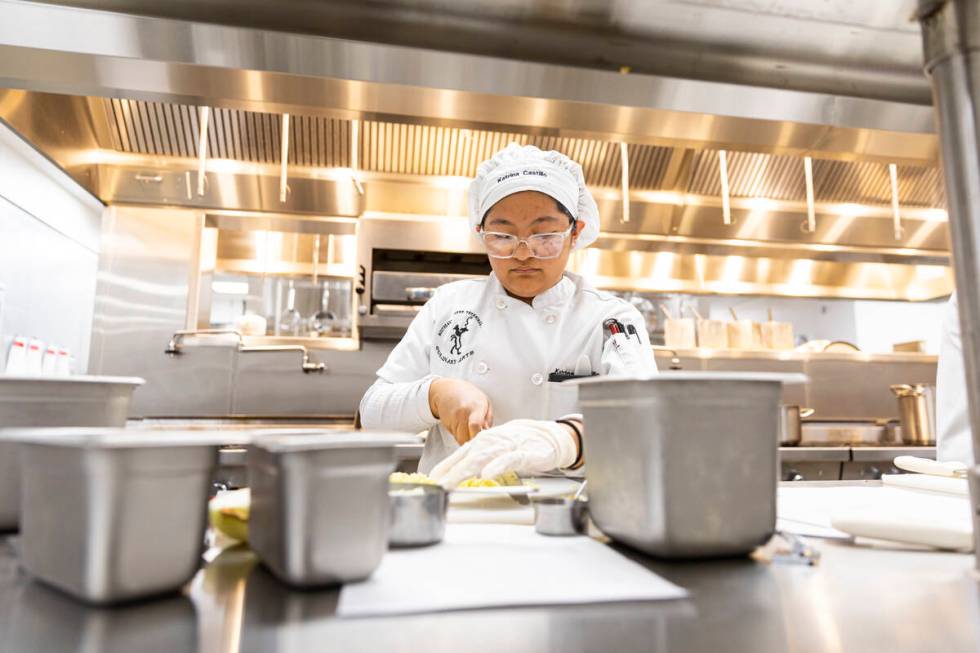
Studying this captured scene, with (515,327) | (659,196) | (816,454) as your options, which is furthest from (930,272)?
(515,327)

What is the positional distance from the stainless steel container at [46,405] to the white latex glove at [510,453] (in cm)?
40

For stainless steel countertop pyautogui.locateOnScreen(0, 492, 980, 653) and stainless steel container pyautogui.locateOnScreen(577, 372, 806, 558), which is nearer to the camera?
stainless steel countertop pyautogui.locateOnScreen(0, 492, 980, 653)

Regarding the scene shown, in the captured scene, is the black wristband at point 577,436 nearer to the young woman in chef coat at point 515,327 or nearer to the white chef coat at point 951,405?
the young woman in chef coat at point 515,327

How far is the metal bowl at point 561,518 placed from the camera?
1.96 feet

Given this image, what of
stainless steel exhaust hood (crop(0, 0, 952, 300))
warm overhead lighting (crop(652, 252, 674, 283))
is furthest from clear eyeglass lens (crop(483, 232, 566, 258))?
warm overhead lighting (crop(652, 252, 674, 283))

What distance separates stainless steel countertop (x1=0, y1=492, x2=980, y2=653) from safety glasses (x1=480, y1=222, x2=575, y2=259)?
1014 mm

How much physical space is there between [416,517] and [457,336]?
1038 millimetres

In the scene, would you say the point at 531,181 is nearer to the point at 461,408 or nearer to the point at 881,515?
the point at 461,408

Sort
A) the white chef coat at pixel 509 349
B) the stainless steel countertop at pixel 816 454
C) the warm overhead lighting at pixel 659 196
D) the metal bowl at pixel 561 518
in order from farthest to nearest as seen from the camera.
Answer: the warm overhead lighting at pixel 659 196
the stainless steel countertop at pixel 816 454
the white chef coat at pixel 509 349
the metal bowl at pixel 561 518

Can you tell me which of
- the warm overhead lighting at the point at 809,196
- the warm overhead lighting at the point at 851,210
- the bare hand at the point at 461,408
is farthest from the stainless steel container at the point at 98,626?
the warm overhead lighting at the point at 851,210

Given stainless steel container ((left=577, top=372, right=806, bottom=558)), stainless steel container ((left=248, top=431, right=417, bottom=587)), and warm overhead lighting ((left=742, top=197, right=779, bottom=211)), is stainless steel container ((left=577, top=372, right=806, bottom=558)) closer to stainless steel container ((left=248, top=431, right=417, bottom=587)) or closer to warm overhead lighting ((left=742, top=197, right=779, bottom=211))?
stainless steel container ((left=248, top=431, right=417, bottom=587))

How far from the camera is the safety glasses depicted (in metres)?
1.40

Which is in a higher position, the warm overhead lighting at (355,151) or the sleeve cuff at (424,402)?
the warm overhead lighting at (355,151)

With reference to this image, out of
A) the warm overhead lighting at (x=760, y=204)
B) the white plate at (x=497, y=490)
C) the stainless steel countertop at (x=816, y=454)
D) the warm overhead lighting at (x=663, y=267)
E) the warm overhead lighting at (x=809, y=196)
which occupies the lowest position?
the stainless steel countertop at (x=816, y=454)
